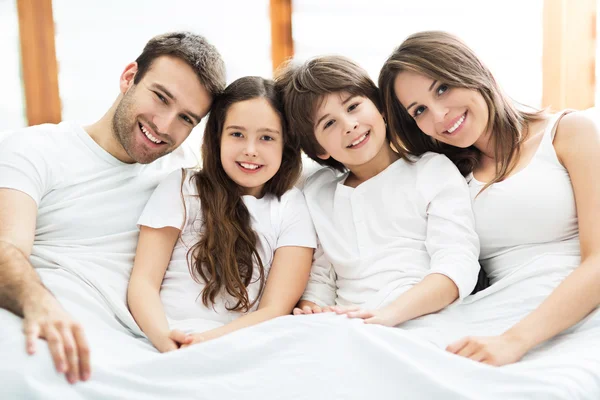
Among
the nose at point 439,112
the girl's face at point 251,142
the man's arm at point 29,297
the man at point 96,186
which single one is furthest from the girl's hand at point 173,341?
the nose at point 439,112

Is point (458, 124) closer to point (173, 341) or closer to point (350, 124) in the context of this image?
point (350, 124)

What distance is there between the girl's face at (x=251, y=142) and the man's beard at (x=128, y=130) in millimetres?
199

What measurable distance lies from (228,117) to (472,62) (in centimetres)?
68

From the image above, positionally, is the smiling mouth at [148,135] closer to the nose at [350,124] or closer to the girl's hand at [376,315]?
the nose at [350,124]

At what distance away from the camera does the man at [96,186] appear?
4.30 ft

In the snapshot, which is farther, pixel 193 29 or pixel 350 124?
pixel 193 29

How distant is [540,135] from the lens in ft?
5.05

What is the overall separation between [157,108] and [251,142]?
28 cm

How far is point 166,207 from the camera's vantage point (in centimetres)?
154

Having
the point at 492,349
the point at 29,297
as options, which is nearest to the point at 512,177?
the point at 492,349

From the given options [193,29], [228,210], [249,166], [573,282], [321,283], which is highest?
[193,29]

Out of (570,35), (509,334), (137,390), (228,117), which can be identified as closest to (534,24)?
(570,35)

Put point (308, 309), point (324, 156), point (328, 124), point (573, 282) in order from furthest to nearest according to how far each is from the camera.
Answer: point (324, 156)
point (328, 124)
point (308, 309)
point (573, 282)

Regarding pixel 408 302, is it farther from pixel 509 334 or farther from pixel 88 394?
pixel 88 394
